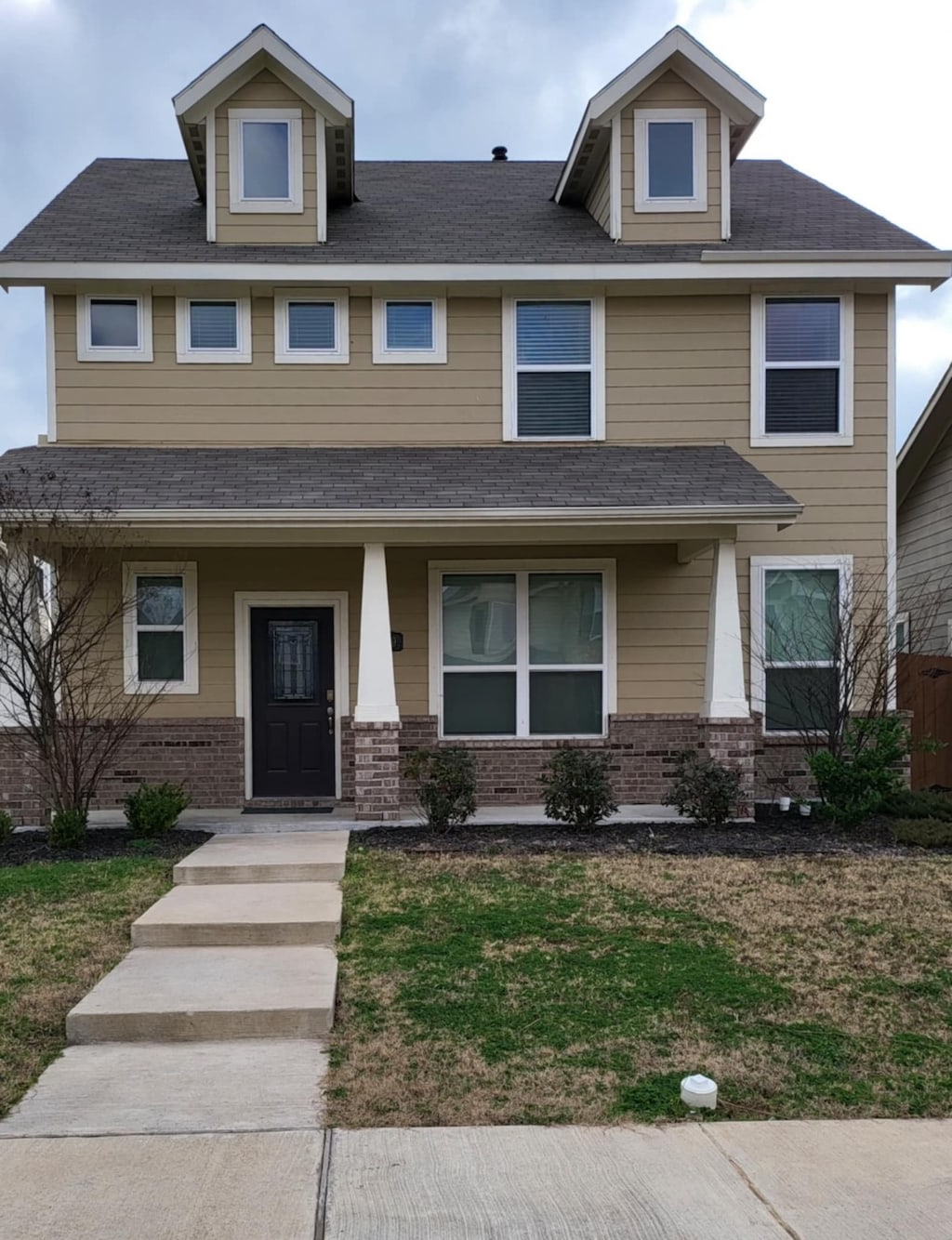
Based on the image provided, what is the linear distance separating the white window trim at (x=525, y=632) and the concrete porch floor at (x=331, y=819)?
87 cm

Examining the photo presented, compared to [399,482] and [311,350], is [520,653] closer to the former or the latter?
[399,482]

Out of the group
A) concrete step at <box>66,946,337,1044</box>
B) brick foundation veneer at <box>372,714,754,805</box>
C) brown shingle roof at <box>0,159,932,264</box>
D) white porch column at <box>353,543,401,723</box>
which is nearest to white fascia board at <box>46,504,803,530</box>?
white porch column at <box>353,543,401,723</box>

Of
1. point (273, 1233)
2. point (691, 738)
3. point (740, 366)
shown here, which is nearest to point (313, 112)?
point (740, 366)

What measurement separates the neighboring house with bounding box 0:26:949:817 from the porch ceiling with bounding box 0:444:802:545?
0.17 meters

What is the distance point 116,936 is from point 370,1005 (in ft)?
6.60

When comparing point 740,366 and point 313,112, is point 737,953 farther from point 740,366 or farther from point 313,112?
point 313,112

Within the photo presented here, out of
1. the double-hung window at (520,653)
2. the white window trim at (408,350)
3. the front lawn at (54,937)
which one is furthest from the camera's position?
the white window trim at (408,350)

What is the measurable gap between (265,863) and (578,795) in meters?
2.89

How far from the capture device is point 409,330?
10.5m

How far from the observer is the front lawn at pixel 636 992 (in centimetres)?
385

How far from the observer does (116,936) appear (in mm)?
5863

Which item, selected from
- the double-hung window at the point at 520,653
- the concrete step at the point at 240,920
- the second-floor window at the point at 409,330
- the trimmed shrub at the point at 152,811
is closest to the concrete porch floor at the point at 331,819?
the trimmed shrub at the point at 152,811

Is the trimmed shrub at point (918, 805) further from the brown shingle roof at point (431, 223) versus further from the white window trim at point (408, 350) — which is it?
the white window trim at point (408, 350)

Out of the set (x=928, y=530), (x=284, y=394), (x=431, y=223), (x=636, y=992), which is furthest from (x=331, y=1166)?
(x=928, y=530)
